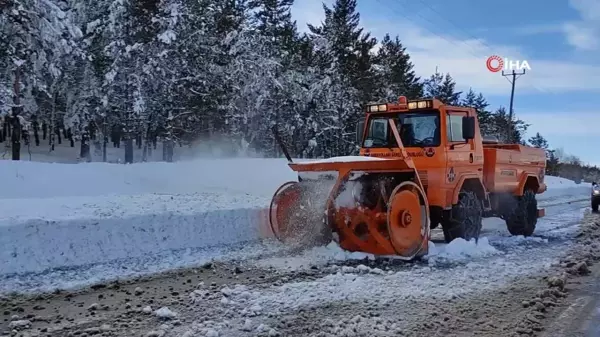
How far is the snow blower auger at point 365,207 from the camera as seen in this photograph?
8.24 meters

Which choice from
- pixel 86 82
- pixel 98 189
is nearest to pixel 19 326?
pixel 98 189

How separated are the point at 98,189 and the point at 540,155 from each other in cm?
1351

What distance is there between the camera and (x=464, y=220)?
31.8 ft

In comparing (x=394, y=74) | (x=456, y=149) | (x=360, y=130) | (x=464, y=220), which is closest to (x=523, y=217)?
(x=464, y=220)

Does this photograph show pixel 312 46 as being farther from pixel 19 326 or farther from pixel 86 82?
pixel 19 326

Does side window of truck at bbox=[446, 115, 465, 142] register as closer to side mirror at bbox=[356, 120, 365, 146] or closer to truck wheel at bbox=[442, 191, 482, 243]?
truck wheel at bbox=[442, 191, 482, 243]

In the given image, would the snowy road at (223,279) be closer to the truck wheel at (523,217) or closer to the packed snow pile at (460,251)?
the packed snow pile at (460,251)

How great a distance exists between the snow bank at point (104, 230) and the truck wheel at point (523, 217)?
5459mm

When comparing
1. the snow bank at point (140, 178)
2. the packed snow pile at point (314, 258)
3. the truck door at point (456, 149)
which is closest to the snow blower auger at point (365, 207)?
the packed snow pile at point (314, 258)

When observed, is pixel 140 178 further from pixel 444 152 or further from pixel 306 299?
pixel 306 299

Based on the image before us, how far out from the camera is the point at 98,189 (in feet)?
59.9

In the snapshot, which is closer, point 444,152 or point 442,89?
point 444,152

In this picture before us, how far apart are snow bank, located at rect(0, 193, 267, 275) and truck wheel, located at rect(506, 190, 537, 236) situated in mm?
5459

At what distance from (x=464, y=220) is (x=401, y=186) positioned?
207 centimetres
